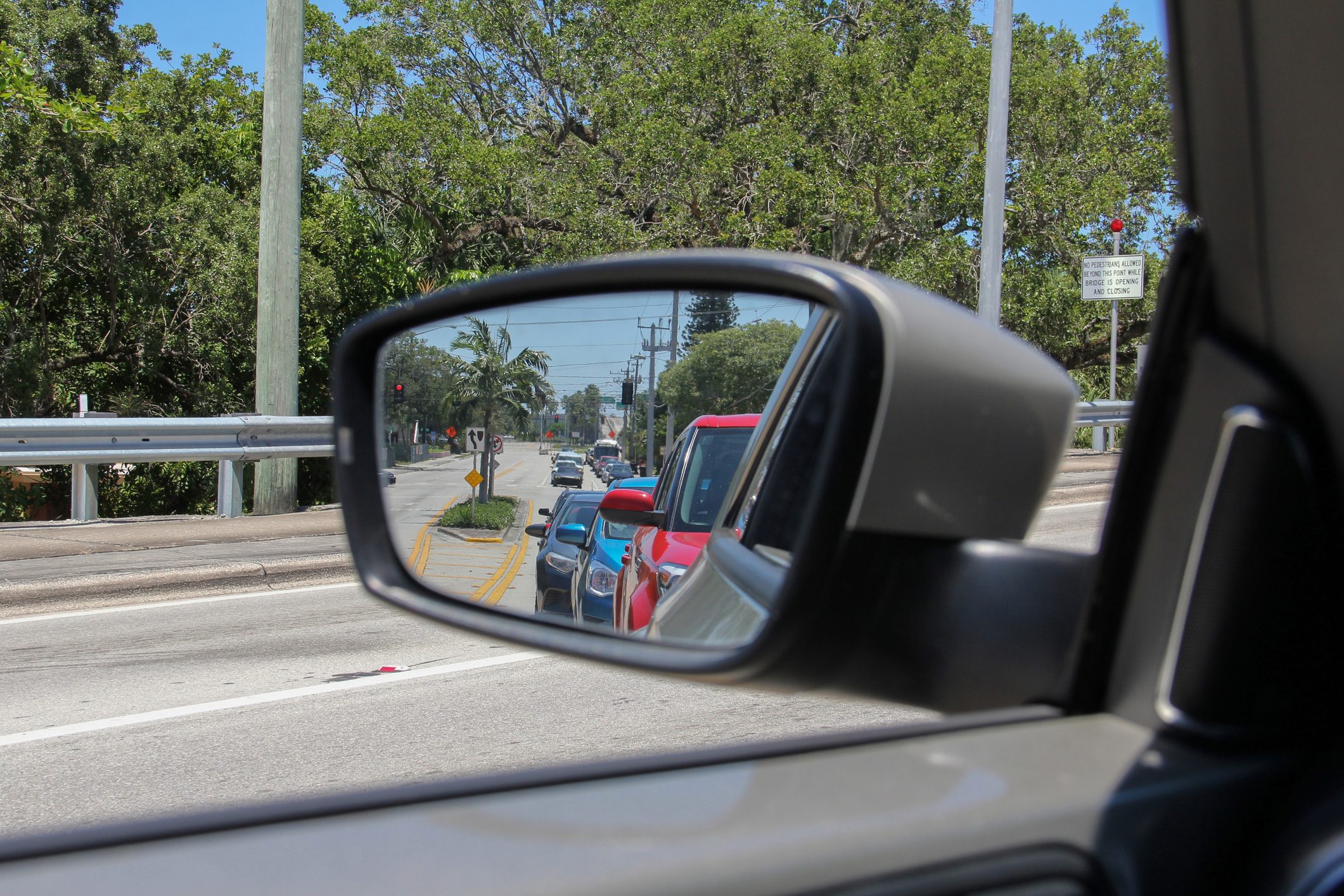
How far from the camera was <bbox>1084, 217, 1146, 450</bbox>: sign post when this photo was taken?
1859 mm

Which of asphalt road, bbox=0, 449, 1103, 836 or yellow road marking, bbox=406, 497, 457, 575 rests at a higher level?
yellow road marking, bbox=406, 497, 457, 575

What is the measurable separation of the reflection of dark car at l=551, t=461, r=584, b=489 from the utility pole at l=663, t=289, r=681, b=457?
0.16 m

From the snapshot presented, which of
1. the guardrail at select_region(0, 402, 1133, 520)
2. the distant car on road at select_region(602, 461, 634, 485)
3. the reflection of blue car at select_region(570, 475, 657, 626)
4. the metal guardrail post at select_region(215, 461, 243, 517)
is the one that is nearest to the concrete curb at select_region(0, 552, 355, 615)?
the guardrail at select_region(0, 402, 1133, 520)

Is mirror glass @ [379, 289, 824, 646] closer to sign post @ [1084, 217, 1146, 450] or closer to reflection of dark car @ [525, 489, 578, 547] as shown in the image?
reflection of dark car @ [525, 489, 578, 547]

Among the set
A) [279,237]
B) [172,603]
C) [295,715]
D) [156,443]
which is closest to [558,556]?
[295,715]

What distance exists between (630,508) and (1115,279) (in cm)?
101

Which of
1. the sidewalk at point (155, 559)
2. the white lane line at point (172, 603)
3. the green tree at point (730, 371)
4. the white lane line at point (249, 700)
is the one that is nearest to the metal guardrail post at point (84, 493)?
the sidewalk at point (155, 559)

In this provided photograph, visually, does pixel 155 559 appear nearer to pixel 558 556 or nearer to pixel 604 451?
pixel 558 556

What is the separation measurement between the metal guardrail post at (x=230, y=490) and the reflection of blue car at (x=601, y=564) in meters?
10.0

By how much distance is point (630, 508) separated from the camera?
222 centimetres

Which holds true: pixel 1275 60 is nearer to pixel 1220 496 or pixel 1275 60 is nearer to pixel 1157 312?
pixel 1157 312

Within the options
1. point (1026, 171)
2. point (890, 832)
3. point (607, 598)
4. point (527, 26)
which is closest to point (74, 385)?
point (527, 26)

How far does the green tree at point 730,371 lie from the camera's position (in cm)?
150

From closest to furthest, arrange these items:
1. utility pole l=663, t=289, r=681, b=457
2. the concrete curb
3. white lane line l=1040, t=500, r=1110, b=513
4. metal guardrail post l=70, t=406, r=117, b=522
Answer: white lane line l=1040, t=500, r=1110, b=513 < utility pole l=663, t=289, r=681, b=457 < the concrete curb < metal guardrail post l=70, t=406, r=117, b=522
